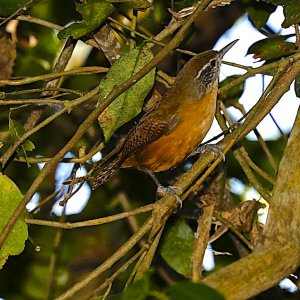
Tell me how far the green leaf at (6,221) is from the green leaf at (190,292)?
2.69ft

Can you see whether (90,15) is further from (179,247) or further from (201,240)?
(179,247)

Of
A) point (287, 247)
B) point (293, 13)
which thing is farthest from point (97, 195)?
point (287, 247)

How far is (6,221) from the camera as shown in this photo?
198 cm

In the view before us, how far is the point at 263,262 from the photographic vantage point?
153cm

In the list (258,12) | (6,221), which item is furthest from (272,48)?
(6,221)

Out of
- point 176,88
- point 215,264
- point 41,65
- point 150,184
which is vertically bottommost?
point 215,264

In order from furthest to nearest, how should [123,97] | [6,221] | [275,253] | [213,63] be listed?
[213,63] < [123,97] < [6,221] < [275,253]

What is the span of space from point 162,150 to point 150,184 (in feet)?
2.01

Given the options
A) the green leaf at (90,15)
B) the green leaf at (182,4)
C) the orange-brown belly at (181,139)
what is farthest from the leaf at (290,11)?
the green leaf at (90,15)

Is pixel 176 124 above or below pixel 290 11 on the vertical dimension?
below

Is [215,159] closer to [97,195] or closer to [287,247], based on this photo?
[287,247]

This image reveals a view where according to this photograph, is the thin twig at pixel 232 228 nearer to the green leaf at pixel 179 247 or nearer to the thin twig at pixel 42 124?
the green leaf at pixel 179 247

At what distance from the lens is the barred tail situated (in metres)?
2.54

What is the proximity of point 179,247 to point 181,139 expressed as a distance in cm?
39
